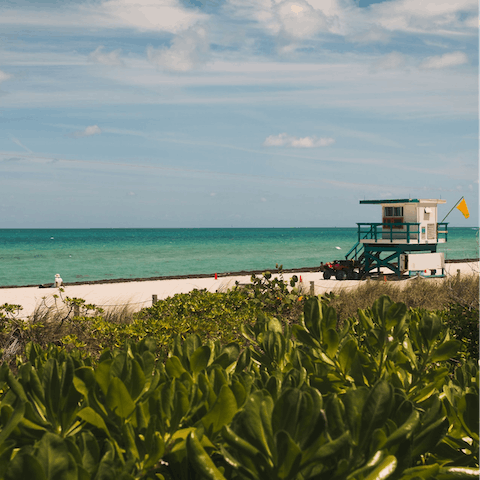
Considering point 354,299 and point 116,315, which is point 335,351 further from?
point 354,299

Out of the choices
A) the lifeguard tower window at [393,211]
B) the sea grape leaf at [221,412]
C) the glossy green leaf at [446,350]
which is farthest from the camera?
the lifeguard tower window at [393,211]

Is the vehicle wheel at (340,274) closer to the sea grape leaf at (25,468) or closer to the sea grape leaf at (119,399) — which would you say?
the sea grape leaf at (119,399)

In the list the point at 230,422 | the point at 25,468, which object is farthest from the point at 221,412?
the point at 25,468

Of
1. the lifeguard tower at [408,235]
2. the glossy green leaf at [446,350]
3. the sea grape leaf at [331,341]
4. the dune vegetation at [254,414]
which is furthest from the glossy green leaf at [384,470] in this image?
the lifeguard tower at [408,235]

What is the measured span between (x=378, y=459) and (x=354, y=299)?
39.8 feet

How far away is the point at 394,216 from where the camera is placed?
27688 millimetres

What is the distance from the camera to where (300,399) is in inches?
35.7

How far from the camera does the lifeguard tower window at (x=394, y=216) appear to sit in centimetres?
2744

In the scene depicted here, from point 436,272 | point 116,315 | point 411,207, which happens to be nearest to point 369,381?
point 116,315

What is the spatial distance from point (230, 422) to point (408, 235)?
89.9 ft

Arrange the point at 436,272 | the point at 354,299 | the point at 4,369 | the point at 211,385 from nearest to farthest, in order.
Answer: the point at 211,385 < the point at 4,369 < the point at 354,299 < the point at 436,272

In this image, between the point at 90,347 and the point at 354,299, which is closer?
the point at 90,347

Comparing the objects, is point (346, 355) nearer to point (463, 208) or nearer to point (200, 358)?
point (200, 358)

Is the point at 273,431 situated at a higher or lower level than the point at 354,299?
higher
